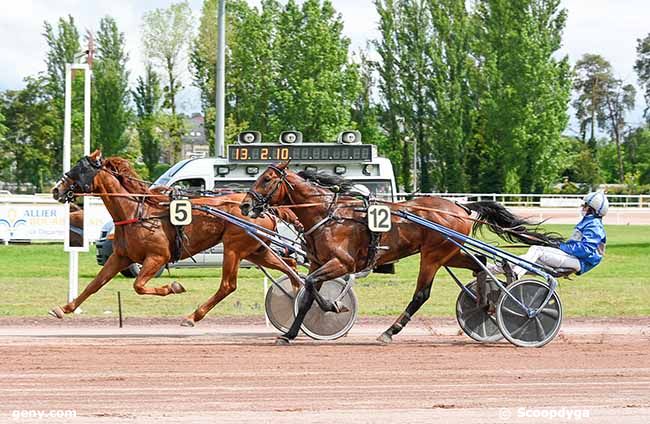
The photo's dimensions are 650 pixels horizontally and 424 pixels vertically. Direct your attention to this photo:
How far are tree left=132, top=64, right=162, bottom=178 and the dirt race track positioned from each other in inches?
1829

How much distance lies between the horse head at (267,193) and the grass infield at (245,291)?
4035mm

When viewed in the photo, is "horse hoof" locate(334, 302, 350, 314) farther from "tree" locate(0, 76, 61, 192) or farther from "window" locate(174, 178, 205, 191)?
"tree" locate(0, 76, 61, 192)

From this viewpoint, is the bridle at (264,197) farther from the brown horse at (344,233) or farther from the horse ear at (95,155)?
the horse ear at (95,155)

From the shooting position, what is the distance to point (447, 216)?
37.7 ft

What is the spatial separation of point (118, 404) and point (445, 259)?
4.68 m

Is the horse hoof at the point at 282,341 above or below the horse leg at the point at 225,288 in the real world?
below

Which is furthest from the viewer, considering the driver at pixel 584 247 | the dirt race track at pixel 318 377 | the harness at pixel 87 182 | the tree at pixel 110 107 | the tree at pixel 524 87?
the tree at pixel 110 107

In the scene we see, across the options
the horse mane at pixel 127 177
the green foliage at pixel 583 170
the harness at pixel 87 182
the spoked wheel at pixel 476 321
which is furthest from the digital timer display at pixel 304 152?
the green foliage at pixel 583 170

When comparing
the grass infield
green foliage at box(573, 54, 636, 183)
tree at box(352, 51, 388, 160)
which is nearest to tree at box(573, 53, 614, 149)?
green foliage at box(573, 54, 636, 183)

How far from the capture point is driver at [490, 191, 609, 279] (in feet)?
36.4

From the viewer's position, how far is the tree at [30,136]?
67312mm

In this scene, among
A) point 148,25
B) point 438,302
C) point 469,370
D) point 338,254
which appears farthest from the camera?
point 148,25

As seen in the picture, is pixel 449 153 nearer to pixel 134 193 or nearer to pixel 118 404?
pixel 134 193

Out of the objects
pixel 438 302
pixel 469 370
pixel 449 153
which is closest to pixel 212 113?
pixel 449 153
